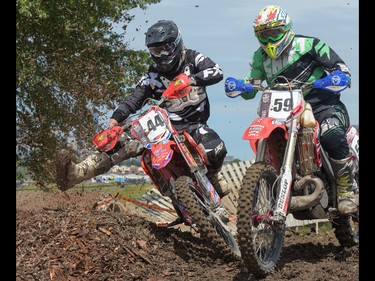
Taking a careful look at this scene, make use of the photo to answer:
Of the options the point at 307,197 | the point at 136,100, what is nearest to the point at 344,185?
the point at 307,197

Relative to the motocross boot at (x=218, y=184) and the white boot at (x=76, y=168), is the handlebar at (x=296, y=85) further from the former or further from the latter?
→ the white boot at (x=76, y=168)

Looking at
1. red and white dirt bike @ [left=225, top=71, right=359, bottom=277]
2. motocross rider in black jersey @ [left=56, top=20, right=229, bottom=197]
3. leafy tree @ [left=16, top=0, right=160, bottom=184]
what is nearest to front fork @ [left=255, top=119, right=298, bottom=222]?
red and white dirt bike @ [left=225, top=71, right=359, bottom=277]

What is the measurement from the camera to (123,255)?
7.89m

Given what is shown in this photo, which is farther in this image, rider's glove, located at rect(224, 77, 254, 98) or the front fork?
rider's glove, located at rect(224, 77, 254, 98)

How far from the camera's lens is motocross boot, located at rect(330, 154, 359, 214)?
8.16 meters

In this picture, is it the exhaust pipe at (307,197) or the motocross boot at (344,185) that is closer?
the exhaust pipe at (307,197)

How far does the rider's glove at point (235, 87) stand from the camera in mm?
7949

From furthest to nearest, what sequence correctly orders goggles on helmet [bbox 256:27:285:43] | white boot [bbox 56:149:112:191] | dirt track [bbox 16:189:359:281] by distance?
white boot [bbox 56:149:112:191] < goggles on helmet [bbox 256:27:285:43] < dirt track [bbox 16:189:359:281]

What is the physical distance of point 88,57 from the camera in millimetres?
19516

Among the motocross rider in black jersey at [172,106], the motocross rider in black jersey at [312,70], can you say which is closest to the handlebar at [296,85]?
the motocross rider in black jersey at [312,70]

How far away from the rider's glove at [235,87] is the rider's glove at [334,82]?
0.76 m

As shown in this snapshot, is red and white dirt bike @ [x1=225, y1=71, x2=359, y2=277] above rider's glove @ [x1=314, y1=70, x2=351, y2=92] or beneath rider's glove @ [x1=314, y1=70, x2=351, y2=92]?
beneath

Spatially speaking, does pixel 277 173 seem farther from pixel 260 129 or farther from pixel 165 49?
pixel 165 49

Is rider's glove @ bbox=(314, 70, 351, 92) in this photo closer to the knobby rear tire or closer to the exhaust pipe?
the exhaust pipe
